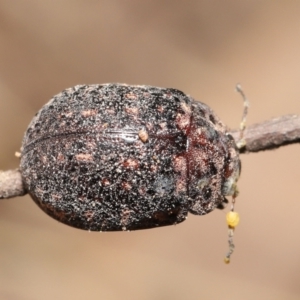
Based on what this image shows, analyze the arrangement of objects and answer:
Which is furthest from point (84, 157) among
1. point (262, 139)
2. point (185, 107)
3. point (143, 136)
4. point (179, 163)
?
point (262, 139)

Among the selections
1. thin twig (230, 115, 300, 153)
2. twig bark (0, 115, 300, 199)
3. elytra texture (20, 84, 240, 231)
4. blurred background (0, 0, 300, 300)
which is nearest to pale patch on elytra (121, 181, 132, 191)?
elytra texture (20, 84, 240, 231)

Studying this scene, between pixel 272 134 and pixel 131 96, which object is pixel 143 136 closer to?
pixel 131 96

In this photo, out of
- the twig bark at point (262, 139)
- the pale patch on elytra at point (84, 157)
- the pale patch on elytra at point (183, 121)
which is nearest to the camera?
the pale patch on elytra at point (84, 157)
